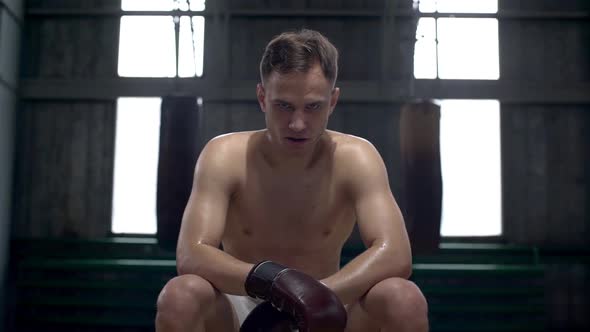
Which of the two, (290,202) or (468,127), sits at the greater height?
(468,127)

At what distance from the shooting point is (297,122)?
1528 millimetres

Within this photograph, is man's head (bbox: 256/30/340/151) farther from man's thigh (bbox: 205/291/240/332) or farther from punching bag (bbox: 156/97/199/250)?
punching bag (bbox: 156/97/199/250)

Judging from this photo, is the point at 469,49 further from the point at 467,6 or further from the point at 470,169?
the point at 470,169

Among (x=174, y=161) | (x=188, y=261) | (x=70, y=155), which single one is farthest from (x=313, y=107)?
(x=70, y=155)

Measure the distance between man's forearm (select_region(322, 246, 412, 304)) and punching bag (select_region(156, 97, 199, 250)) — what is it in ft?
8.38

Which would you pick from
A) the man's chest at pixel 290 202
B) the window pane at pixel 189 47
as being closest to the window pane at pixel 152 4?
the window pane at pixel 189 47

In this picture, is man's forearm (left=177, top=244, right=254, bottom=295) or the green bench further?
the green bench

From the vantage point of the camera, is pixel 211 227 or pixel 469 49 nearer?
pixel 211 227

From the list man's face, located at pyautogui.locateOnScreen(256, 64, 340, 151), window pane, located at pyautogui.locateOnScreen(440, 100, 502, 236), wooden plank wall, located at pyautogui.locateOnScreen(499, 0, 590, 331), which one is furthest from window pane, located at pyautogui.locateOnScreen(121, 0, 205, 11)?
man's face, located at pyautogui.locateOnScreen(256, 64, 340, 151)

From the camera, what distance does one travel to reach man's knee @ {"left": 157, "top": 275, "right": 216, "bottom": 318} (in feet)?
4.47

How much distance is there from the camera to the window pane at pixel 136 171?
18.8 ft

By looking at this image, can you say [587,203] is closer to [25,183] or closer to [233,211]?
[233,211]

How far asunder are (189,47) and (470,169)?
9.70 ft

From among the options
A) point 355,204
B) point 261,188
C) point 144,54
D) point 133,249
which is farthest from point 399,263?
point 144,54
